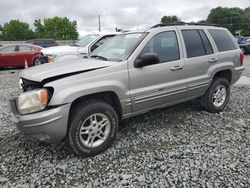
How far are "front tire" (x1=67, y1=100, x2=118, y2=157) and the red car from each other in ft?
33.6

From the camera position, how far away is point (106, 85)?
3361 millimetres

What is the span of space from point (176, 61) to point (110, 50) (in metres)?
1.15

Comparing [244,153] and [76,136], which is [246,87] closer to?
[244,153]

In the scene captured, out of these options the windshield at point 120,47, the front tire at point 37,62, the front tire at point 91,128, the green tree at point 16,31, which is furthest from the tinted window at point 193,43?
the green tree at point 16,31

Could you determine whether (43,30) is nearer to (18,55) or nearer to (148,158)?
(18,55)

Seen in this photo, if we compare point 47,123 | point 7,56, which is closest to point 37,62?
point 7,56

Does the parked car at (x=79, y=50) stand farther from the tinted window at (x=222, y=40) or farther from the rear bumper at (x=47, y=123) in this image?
the rear bumper at (x=47, y=123)

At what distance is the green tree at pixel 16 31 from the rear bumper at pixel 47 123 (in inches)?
3459

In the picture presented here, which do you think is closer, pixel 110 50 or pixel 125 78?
pixel 125 78

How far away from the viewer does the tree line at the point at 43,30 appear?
8331 cm

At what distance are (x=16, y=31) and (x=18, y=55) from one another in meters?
79.9

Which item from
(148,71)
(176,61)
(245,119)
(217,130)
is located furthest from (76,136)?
(245,119)

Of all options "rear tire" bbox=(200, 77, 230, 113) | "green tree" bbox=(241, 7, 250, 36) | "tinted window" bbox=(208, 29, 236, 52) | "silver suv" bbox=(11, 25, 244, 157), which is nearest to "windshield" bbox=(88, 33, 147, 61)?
"silver suv" bbox=(11, 25, 244, 157)

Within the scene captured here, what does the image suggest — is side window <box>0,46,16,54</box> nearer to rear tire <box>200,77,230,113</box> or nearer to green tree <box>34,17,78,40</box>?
rear tire <box>200,77,230,113</box>
